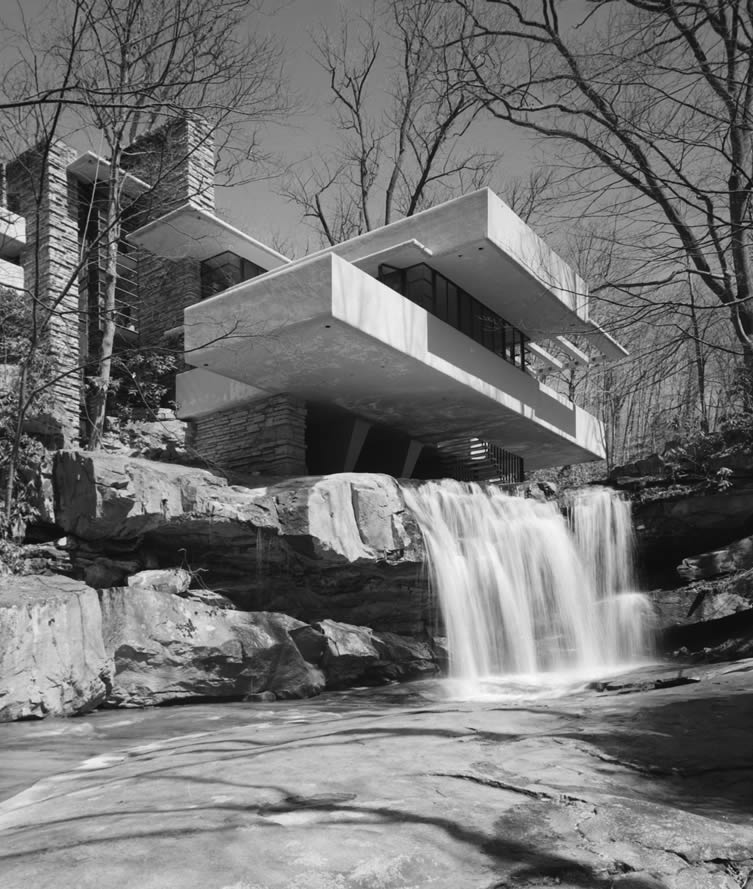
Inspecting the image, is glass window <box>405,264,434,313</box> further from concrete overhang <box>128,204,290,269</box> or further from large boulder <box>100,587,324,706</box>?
large boulder <box>100,587,324,706</box>

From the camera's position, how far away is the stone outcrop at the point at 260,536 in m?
9.51

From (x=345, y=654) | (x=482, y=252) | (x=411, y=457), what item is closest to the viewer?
(x=345, y=654)

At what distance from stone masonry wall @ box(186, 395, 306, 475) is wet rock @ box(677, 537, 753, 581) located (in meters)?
6.70

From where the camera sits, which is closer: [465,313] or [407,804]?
[407,804]

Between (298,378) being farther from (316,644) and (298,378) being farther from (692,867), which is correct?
(692,867)

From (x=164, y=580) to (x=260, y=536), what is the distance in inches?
54.7

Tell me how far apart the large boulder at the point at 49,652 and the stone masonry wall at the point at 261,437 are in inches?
225

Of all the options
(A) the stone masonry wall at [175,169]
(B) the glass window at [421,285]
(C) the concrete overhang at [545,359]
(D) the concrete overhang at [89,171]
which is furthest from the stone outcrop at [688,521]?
(D) the concrete overhang at [89,171]

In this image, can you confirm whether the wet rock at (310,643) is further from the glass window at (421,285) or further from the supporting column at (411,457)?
the supporting column at (411,457)

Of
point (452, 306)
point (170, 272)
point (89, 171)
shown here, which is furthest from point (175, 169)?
point (452, 306)

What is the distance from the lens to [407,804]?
3367mm

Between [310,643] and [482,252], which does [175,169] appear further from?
[310,643]

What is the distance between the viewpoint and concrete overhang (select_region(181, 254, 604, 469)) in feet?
37.0

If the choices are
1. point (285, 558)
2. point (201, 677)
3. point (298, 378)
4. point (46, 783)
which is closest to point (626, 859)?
point (46, 783)
